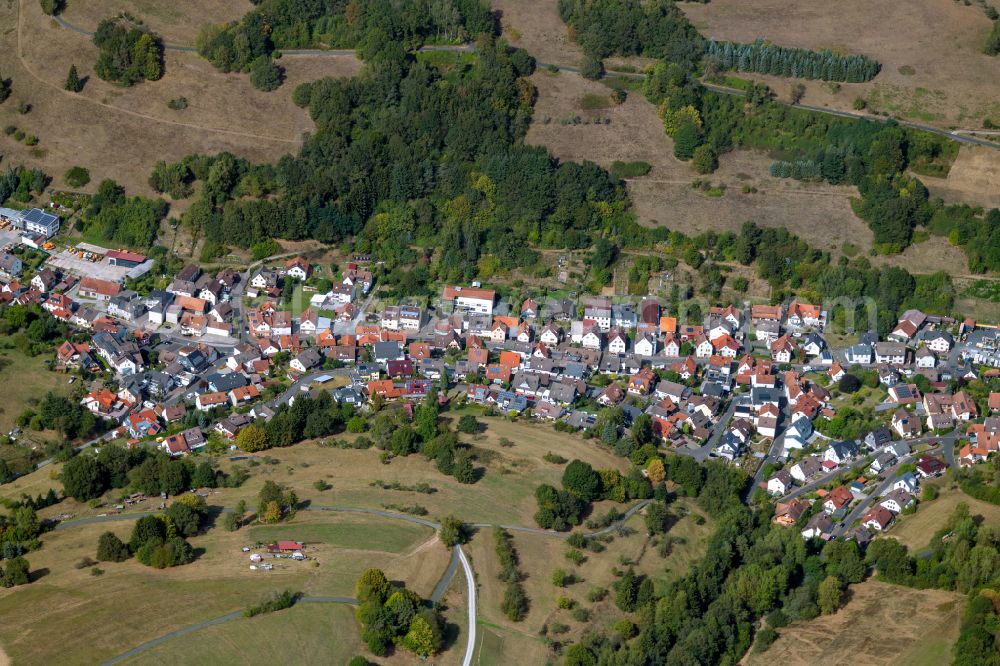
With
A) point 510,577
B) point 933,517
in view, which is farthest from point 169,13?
point 933,517

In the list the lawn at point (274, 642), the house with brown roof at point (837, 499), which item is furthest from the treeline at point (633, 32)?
the lawn at point (274, 642)

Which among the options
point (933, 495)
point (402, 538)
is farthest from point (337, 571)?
point (933, 495)

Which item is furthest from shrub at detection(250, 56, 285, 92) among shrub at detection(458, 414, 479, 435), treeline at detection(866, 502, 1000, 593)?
treeline at detection(866, 502, 1000, 593)

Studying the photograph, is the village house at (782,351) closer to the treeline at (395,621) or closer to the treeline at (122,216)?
the treeline at (395,621)

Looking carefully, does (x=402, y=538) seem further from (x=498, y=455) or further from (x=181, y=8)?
(x=181, y=8)

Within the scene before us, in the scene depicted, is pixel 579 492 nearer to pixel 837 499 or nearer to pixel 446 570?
pixel 446 570
